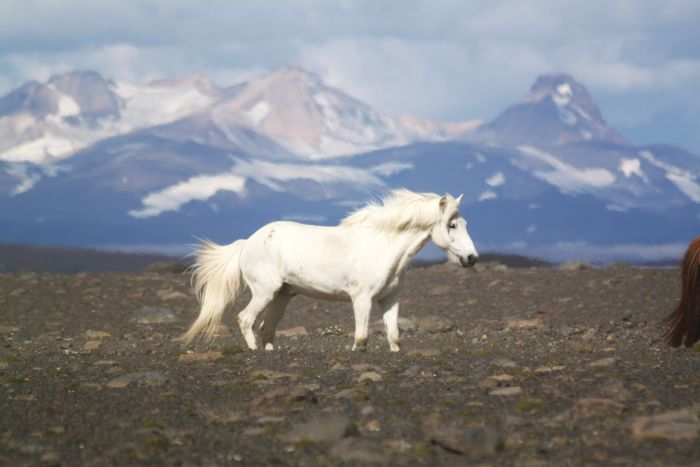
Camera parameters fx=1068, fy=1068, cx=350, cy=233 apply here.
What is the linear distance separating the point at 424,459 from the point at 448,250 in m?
→ 6.07

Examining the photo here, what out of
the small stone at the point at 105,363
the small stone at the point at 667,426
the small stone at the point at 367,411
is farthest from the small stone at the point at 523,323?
the small stone at the point at 667,426

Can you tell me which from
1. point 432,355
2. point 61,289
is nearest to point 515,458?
point 432,355

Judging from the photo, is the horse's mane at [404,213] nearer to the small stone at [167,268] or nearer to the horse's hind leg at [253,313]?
the horse's hind leg at [253,313]

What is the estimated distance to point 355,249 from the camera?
13391 mm

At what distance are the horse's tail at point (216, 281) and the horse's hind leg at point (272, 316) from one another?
813 millimetres

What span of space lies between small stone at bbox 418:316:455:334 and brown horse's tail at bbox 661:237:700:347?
5611 mm

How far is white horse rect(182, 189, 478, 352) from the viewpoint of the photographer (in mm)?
13234

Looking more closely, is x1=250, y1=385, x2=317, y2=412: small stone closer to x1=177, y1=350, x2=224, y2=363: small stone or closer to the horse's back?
x1=177, y1=350, x2=224, y2=363: small stone

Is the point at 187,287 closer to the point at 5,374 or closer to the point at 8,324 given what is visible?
the point at 8,324

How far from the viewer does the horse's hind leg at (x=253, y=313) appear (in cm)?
1391

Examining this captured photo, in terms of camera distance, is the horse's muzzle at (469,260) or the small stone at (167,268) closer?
the horse's muzzle at (469,260)

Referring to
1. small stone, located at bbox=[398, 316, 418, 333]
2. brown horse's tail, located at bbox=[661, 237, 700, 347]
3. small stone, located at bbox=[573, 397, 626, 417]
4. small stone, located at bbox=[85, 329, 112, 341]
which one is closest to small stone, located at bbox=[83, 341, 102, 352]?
small stone, located at bbox=[85, 329, 112, 341]

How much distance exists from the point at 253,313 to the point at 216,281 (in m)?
1.26

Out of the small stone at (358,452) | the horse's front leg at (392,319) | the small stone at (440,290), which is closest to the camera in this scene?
the small stone at (358,452)
